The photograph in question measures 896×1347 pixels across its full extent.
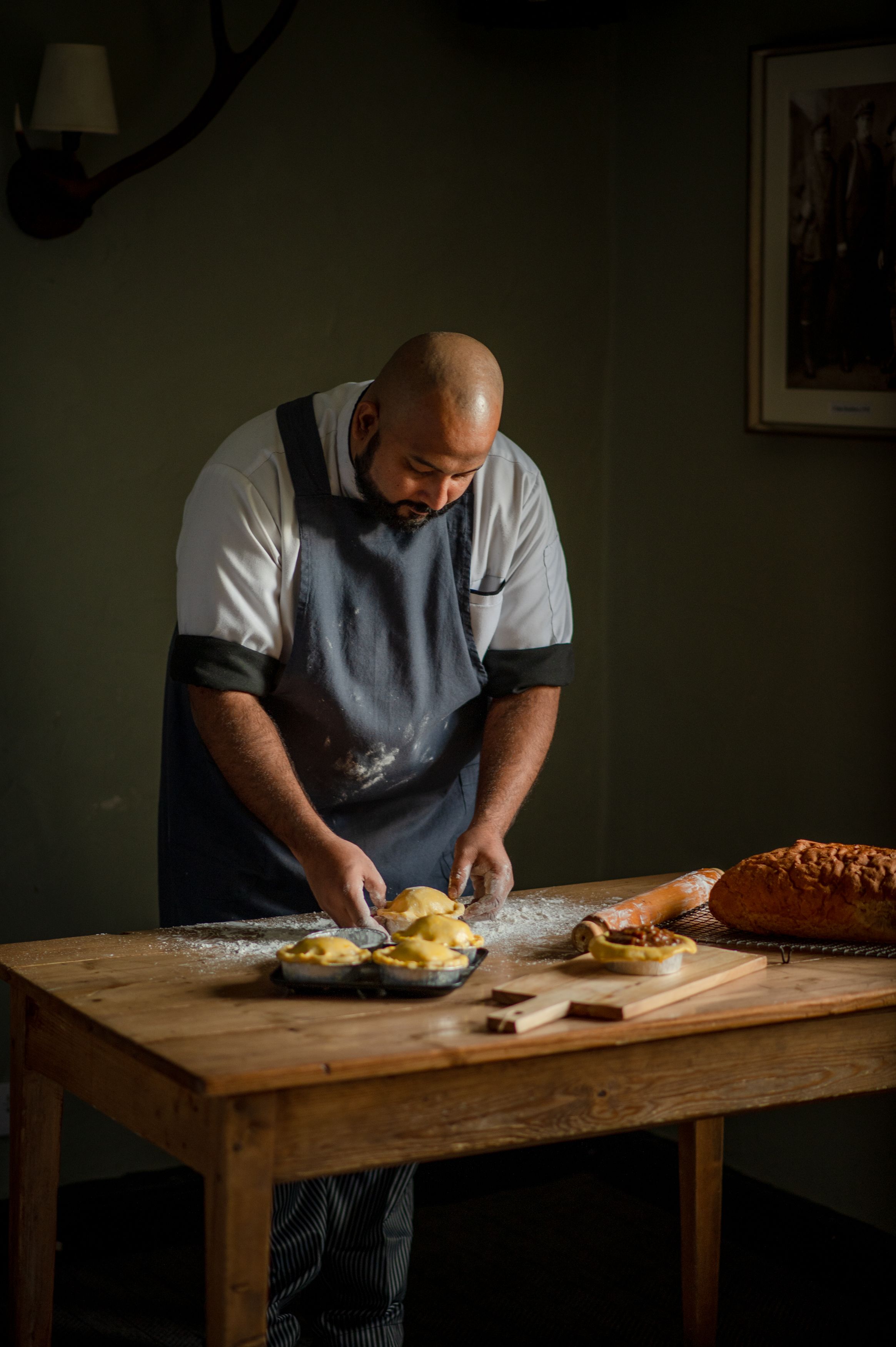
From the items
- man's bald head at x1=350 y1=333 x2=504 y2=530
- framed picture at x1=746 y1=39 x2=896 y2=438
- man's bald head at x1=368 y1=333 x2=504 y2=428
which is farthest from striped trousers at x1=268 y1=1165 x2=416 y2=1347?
framed picture at x1=746 y1=39 x2=896 y2=438

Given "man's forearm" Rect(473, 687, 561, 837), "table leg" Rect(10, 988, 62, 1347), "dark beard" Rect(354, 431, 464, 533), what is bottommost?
"table leg" Rect(10, 988, 62, 1347)

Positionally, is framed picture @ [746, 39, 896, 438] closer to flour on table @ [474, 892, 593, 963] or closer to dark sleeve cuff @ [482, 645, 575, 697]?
dark sleeve cuff @ [482, 645, 575, 697]

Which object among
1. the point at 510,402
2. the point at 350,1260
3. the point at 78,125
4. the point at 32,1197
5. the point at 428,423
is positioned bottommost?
the point at 350,1260

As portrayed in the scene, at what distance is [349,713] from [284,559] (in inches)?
10.9

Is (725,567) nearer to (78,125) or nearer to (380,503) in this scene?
(380,503)

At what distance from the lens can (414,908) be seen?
1.89 metres

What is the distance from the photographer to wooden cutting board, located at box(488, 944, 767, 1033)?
1.54 meters

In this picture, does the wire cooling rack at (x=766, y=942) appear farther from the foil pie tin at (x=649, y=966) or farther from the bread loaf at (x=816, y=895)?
the foil pie tin at (x=649, y=966)

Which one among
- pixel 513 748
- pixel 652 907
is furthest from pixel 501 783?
pixel 652 907

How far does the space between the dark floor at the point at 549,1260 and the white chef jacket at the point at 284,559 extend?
1.22 metres

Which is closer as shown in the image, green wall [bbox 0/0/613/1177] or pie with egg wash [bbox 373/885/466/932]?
pie with egg wash [bbox 373/885/466/932]

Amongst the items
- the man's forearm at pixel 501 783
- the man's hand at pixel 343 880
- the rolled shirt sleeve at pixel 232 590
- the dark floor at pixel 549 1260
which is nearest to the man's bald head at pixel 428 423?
the rolled shirt sleeve at pixel 232 590

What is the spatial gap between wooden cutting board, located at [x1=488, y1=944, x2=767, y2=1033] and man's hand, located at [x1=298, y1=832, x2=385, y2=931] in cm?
32

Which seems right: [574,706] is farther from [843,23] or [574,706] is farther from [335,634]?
[843,23]
